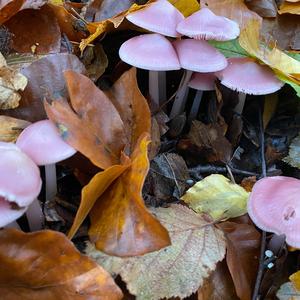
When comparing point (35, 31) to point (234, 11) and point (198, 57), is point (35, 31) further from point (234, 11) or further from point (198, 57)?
point (234, 11)

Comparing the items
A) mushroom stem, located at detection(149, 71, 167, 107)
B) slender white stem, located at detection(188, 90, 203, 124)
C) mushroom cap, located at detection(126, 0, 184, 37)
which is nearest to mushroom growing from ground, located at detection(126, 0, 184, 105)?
mushroom cap, located at detection(126, 0, 184, 37)

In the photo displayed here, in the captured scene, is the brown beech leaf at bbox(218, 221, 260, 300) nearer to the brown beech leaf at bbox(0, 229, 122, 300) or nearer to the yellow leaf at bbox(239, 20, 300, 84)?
the brown beech leaf at bbox(0, 229, 122, 300)

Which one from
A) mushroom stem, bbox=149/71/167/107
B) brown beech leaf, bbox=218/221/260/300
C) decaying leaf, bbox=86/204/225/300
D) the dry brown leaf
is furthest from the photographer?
the dry brown leaf

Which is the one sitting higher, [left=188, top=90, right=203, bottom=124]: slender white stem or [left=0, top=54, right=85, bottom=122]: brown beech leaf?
[left=0, top=54, right=85, bottom=122]: brown beech leaf

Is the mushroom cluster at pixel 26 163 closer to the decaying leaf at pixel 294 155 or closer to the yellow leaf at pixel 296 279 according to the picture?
the yellow leaf at pixel 296 279

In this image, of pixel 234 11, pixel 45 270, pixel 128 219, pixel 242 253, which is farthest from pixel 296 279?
pixel 234 11

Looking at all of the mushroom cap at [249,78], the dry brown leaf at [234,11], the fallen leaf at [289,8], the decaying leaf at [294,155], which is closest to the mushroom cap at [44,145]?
the mushroom cap at [249,78]
